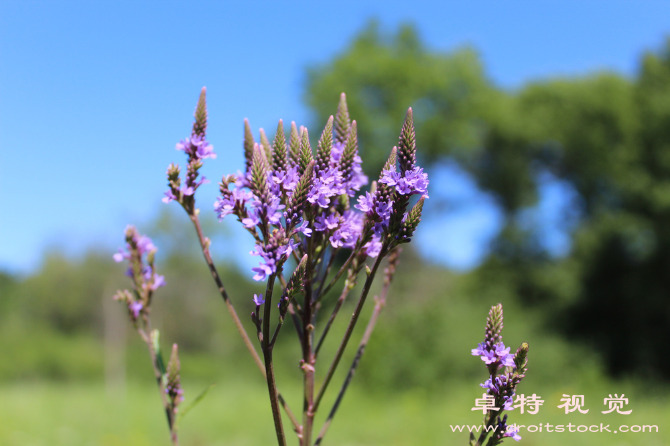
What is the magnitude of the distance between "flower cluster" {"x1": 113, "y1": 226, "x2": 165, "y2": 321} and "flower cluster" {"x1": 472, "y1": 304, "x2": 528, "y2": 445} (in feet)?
5.12

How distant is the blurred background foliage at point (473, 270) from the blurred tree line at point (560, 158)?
87 millimetres

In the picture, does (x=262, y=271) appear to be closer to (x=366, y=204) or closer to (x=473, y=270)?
(x=366, y=204)

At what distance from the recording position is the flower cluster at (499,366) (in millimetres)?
1827

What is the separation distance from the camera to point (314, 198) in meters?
1.78

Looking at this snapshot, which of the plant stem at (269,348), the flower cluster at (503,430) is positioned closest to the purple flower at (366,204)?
the plant stem at (269,348)

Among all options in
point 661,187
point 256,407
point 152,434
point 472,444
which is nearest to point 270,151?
point 472,444

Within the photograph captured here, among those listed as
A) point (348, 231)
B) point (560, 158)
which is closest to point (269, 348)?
point (348, 231)

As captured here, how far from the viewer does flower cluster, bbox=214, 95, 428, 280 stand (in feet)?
5.62

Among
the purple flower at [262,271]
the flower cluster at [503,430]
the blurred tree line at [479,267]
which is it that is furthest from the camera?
the blurred tree line at [479,267]

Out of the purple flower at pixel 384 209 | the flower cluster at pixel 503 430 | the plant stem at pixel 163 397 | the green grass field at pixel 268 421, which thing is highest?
the green grass field at pixel 268 421

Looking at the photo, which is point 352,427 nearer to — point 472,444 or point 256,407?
point 256,407

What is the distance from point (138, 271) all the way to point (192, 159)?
75 cm

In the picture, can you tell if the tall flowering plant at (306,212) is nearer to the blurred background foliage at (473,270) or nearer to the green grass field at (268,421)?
the green grass field at (268,421)

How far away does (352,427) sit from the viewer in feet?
39.8
